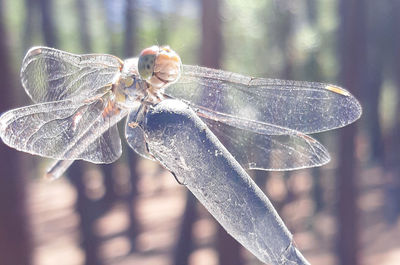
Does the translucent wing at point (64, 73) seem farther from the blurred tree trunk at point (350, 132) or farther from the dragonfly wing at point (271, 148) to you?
the blurred tree trunk at point (350, 132)

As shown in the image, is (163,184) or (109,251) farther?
(163,184)

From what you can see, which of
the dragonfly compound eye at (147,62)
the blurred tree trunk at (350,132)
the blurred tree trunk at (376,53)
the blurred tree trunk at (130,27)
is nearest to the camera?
the dragonfly compound eye at (147,62)

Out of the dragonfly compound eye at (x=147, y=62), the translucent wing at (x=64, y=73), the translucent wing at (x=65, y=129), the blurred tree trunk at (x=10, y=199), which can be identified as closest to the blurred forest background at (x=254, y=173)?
the blurred tree trunk at (x=10, y=199)

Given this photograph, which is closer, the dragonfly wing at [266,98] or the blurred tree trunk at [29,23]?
the dragonfly wing at [266,98]

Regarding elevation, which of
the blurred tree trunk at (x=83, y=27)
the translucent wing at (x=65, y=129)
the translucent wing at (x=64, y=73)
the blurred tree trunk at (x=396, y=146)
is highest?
the translucent wing at (x=64, y=73)

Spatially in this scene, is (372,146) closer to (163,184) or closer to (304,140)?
(163,184)

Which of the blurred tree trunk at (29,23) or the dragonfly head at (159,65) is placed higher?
the dragonfly head at (159,65)

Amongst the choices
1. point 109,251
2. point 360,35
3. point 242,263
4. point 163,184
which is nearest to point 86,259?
point 242,263
